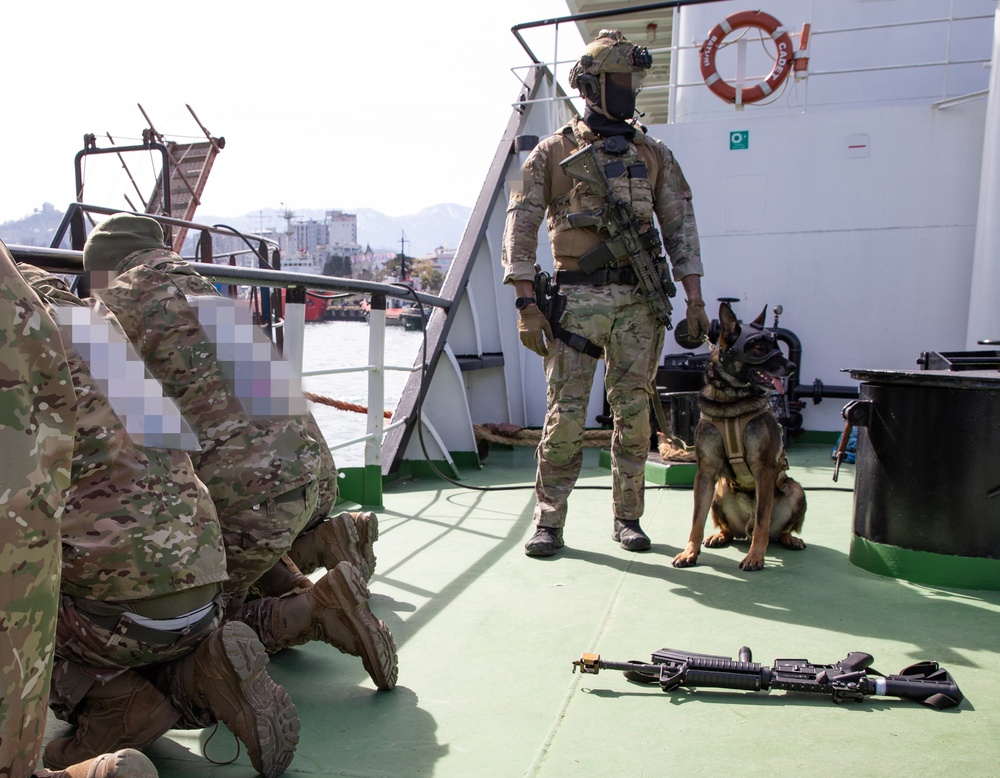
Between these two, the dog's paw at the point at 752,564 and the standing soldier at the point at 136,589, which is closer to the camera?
the standing soldier at the point at 136,589

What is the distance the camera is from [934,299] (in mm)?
6086

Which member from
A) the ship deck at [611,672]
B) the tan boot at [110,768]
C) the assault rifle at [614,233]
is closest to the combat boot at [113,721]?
the ship deck at [611,672]

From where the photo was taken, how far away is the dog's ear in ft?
10.9

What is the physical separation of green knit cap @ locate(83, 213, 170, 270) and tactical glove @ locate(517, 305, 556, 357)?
164 cm

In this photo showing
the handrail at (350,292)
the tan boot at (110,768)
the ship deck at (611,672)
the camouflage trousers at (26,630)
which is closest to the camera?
the camouflage trousers at (26,630)

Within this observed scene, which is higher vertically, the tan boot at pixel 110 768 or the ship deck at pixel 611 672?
the tan boot at pixel 110 768

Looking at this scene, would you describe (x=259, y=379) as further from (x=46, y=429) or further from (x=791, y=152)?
(x=791, y=152)

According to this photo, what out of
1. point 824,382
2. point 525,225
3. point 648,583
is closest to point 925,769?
point 648,583

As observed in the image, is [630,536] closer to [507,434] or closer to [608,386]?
[608,386]

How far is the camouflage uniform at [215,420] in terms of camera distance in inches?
80.4

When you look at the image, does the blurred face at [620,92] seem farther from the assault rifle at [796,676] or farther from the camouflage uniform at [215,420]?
the assault rifle at [796,676]

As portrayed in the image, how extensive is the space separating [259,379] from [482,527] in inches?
79.9

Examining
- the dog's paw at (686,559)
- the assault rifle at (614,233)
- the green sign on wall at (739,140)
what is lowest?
the dog's paw at (686,559)

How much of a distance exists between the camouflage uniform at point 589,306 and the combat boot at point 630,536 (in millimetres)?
55
